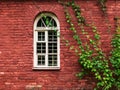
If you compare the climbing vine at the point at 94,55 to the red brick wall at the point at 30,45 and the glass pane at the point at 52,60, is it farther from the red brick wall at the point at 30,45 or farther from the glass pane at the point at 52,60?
the glass pane at the point at 52,60

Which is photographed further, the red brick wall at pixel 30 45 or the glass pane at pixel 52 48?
the glass pane at pixel 52 48

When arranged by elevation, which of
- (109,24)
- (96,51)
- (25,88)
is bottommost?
(25,88)

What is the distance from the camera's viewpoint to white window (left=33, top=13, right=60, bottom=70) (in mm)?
15414

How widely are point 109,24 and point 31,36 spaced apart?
283 cm

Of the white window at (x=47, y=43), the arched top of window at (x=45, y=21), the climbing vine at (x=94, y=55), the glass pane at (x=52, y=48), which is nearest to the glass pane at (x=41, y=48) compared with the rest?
the white window at (x=47, y=43)

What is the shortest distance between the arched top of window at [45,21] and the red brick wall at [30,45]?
0.22 metres

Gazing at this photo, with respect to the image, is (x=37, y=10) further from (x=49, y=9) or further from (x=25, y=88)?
(x=25, y=88)

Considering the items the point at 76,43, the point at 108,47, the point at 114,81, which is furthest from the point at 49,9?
the point at 114,81

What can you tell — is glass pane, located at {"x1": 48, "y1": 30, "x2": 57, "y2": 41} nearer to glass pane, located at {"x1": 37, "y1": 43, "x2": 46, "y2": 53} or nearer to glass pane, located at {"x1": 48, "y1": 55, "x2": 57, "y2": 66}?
glass pane, located at {"x1": 37, "y1": 43, "x2": 46, "y2": 53}

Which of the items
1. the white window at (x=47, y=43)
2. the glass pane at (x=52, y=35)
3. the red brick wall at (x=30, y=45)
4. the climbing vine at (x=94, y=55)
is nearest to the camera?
the climbing vine at (x=94, y=55)

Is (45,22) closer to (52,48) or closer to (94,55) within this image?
(52,48)

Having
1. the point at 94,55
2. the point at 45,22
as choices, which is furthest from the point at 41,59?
the point at 94,55

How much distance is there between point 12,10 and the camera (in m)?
15.5

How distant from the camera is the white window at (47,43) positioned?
1541 centimetres
